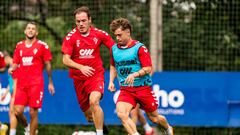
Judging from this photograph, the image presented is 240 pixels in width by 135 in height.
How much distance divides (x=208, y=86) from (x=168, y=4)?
2.33 meters

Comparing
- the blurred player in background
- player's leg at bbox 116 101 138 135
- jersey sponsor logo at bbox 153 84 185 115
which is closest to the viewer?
player's leg at bbox 116 101 138 135

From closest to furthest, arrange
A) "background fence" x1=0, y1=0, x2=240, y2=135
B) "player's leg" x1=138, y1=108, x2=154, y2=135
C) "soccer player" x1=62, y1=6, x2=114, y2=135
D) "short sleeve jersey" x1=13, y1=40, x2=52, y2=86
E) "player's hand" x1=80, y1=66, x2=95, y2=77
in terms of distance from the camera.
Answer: "player's hand" x1=80, y1=66, x2=95, y2=77, "soccer player" x1=62, y1=6, x2=114, y2=135, "short sleeve jersey" x1=13, y1=40, x2=52, y2=86, "player's leg" x1=138, y1=108, x2=154, y2=135, "background fence" x1=0, y1=0, x2=240, y2=135

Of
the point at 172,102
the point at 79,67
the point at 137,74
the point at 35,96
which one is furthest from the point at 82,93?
the point at 172,102

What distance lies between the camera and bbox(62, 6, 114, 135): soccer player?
11.1 meters

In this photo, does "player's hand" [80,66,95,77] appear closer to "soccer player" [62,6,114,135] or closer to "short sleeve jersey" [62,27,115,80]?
"soccer player" [62,6,114,135]

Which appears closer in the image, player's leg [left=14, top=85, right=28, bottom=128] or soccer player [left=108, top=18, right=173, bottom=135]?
soccer player [left=108, top=18, right=173, bottom=135]

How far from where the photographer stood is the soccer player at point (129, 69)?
1026 cm

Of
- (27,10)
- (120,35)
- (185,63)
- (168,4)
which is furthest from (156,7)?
(120,35)

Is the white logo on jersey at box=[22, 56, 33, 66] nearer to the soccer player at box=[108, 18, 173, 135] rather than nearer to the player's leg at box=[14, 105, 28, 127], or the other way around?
the player's leg at box=[14, 105, 28, 127]

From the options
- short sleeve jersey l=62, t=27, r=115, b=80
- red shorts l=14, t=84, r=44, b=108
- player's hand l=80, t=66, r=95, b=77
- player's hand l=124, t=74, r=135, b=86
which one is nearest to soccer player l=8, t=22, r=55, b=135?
red shorts l=14, t=84, r=44, b=108

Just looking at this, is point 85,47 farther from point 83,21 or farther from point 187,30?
point 187,30

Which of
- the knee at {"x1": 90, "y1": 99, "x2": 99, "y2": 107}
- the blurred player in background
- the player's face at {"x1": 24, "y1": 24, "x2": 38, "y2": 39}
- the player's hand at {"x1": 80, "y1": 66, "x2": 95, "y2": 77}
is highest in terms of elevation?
the player's face at {"x1": 24, "y1": 24, "x2": 38, "y2": 39}

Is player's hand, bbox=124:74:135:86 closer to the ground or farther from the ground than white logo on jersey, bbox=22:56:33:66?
farther from the ground

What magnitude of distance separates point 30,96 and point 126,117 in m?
2.72
